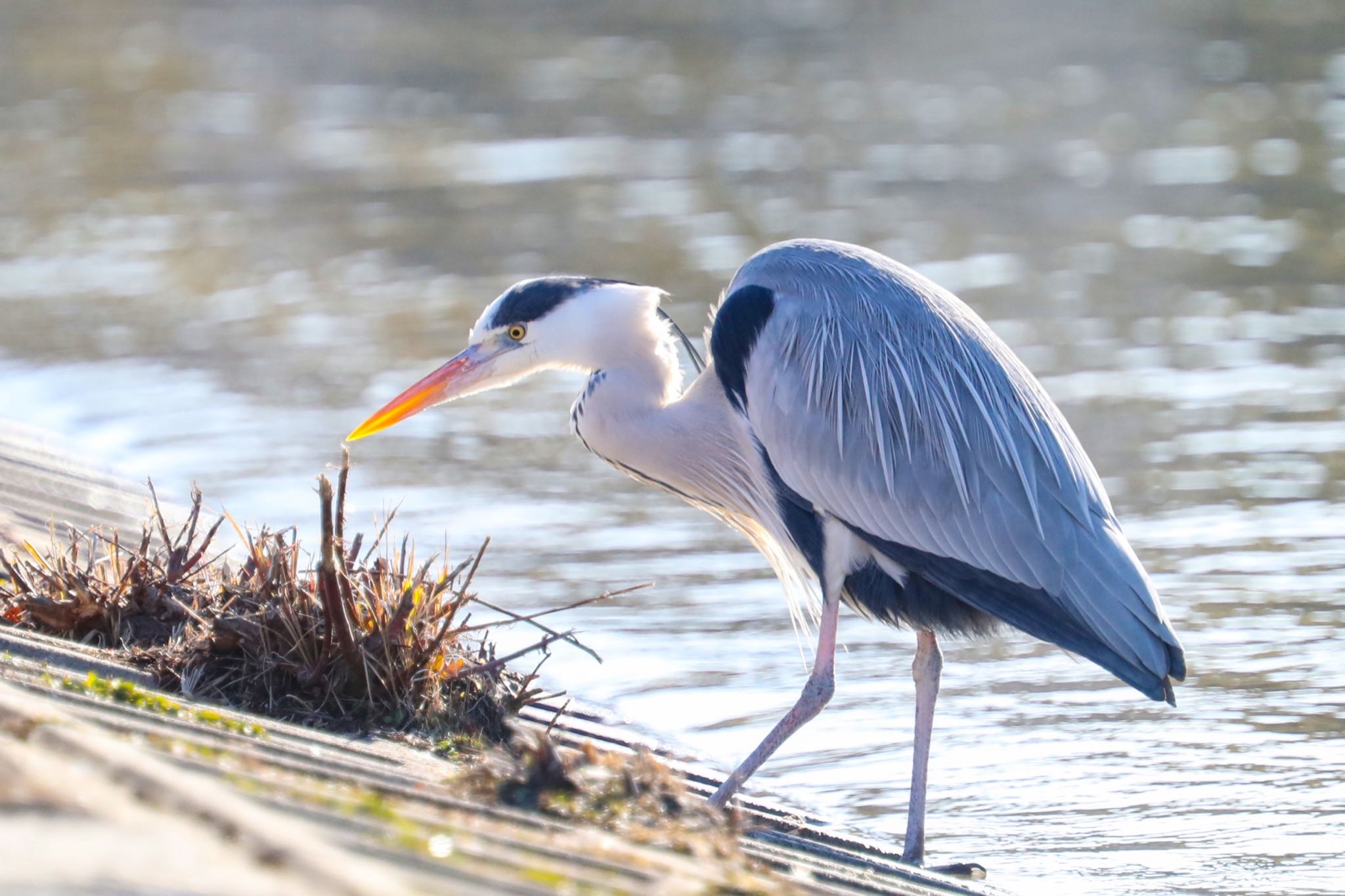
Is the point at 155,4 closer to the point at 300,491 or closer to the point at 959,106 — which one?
the point at 959,106

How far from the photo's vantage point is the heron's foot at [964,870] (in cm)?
478

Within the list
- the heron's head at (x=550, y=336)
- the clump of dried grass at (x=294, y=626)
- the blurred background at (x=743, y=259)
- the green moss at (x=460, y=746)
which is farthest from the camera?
the blurred background at (x=743, y=259)

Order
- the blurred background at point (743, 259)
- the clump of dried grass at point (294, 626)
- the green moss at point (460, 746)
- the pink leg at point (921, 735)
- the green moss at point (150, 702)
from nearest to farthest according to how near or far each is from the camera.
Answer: the green moss at point (150, 702) → the green moss at point (460, 746) → the clump of dried grass at point (294, 626) → the pink leg at point (921, 735) → the blurred background at point (743, 259)

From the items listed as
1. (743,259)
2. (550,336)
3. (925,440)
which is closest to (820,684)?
(925,440)

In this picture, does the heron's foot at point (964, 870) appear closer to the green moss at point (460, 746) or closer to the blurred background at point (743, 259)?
the blurred background at point (743, 259)

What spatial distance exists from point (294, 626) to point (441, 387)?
145cm

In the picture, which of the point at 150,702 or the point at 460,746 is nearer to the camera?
the point at 150,702

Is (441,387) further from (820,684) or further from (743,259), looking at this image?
(743,259)

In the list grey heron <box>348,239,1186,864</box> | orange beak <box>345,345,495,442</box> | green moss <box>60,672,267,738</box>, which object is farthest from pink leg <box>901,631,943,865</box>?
green moss <box>60,672,267,738</box>

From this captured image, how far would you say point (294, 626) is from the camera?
448cm

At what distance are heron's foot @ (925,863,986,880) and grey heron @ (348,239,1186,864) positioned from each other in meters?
0.10

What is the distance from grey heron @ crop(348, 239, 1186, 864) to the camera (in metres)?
4.81

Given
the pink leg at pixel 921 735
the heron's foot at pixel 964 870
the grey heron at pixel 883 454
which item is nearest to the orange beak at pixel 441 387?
the grey heron at pixel 883 454

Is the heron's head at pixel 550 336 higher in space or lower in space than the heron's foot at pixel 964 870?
higher
